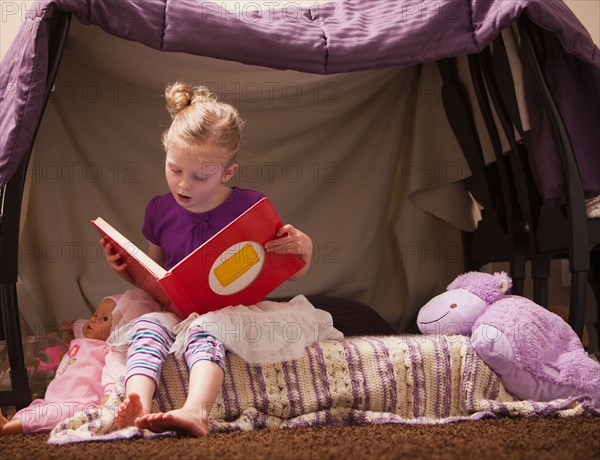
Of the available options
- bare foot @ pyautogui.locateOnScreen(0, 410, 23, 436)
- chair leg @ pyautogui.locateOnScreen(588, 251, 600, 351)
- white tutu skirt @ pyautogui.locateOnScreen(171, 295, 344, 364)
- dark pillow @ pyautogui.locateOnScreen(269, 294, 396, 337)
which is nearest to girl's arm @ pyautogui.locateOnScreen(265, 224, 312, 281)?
white tutu skirt @ pyautogui.locateOnScreen(171, 295, 344, 364)

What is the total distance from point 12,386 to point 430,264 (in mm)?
1085

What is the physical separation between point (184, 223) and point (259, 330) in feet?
0.96

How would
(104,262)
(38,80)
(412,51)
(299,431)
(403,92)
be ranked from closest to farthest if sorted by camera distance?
(299,431) → (38,80) → (412,51) → (104,262) → (403,92)

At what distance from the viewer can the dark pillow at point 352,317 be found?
164 centimetres

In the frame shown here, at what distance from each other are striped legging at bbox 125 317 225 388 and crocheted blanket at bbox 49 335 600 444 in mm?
39

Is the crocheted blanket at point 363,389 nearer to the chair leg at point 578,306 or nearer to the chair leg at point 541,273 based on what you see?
the chair leg at point 578,306

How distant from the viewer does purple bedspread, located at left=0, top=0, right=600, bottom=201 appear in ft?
4.17

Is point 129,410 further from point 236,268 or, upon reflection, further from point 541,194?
point 541,194

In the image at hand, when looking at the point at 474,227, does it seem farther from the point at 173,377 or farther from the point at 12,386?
the point at 12,386

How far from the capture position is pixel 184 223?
1.39 m

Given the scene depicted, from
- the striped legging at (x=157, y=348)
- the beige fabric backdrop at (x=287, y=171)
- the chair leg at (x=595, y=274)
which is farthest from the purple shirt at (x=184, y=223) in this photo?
the chair leg at (x=595, y=274)

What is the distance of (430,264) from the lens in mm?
1911

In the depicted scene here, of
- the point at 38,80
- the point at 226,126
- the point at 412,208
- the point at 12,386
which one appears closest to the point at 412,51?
the point at 226,126

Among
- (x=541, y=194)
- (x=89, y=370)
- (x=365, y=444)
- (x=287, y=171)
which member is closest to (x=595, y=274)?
(x=541, y=194)
